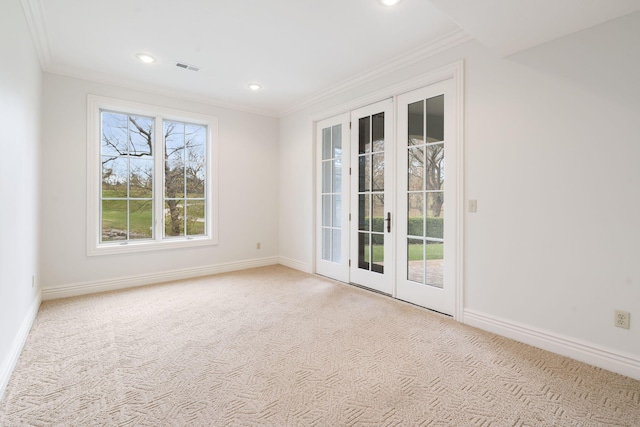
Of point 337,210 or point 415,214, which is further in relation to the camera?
point 337,210

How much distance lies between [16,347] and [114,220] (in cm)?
209

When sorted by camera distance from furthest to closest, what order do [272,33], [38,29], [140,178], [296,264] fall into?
[296,264] → [140,178] → [272,33] → [38,29]

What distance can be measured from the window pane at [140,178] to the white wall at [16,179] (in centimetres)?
110

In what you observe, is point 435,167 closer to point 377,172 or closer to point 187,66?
point 377,172

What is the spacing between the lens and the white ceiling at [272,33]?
208 cm

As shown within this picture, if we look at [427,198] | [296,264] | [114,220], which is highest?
[427,198]

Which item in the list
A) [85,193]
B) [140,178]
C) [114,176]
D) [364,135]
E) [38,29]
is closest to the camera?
[38,29]

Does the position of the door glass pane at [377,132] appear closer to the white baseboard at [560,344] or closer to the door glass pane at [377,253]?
the door glass pane at [377,253]

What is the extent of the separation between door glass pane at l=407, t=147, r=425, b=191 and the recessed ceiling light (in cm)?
292

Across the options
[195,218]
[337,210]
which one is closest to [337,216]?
[337,210]

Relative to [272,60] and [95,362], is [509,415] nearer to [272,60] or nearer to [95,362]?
[95,362]

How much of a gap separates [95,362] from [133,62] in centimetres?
300

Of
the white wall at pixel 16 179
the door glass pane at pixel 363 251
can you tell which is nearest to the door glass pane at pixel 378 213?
the door glass pane at pixel 363 251

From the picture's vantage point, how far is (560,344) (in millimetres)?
2273
